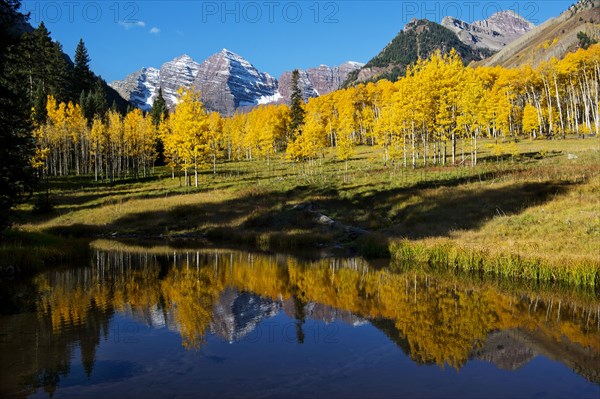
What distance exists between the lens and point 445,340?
40.8ft

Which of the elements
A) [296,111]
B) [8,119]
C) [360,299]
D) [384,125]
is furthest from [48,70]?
[360,299]

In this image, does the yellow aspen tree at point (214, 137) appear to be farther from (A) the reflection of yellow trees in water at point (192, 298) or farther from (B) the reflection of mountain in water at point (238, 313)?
(B) the reflection of mountain in water at point (238, 313)

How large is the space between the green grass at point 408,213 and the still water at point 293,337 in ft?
10.8

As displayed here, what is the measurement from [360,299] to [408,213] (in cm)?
1838

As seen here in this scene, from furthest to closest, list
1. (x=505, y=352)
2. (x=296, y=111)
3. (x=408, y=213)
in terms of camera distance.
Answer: (x=296, y=111), (x=408, y=213), (x=505, y=352)

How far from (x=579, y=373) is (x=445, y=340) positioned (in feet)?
10.4

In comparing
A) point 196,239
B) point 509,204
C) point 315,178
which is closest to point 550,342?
point 509,204

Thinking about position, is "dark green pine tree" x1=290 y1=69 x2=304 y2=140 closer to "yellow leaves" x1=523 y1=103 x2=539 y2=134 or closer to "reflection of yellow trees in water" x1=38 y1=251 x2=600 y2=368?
"yellow leaves" x1=523 y1=103 x2=539 y2=134

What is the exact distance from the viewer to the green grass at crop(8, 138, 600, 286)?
22422 millimetres

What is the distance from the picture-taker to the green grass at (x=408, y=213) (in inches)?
883

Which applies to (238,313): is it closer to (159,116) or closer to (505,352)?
(505,352)

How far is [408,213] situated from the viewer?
34.4 meters

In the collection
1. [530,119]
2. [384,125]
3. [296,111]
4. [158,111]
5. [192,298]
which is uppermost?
[158,111]

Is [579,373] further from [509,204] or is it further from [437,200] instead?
[437,200]
